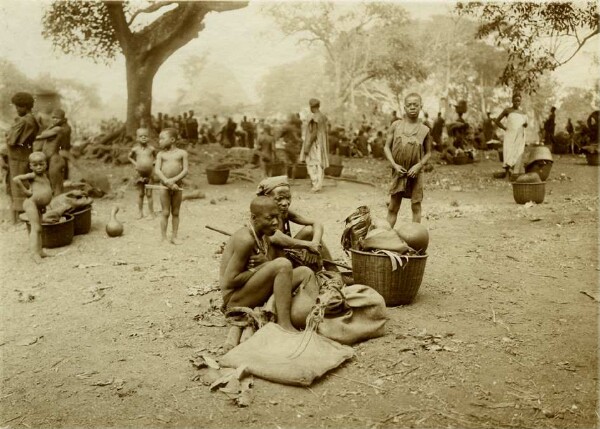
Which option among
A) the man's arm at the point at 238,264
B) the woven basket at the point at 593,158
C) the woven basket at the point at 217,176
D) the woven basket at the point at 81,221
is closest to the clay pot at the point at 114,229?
the woven basket at the point at 81,221

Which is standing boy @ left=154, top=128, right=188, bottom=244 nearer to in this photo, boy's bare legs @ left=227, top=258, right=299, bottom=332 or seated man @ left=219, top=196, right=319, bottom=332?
seated man @ left=219, top=196, right=319, bottom=332

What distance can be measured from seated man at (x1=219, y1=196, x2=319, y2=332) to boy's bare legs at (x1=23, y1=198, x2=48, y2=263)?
366 cm

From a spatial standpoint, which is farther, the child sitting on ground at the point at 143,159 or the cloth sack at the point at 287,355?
the child sitting on ground at the point at 143,159

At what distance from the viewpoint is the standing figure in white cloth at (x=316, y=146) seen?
11.8 m

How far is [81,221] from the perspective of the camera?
322 inches

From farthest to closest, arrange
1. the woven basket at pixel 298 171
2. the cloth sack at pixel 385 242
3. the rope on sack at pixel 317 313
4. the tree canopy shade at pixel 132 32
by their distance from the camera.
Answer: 1. the tree canopy shade at pixel 132 32
2. the woven basket at pixel 298 171
3. the cloth sack at pixel 385 242
4. the rope on sack at pixel 317 313

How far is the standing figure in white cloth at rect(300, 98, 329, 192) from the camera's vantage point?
11.8 metres

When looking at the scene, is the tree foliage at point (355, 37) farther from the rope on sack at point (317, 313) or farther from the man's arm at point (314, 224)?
the rope on sack at point (317, 313)

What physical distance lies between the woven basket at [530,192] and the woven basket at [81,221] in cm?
708

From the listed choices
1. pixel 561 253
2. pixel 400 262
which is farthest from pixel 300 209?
pixel 400 262

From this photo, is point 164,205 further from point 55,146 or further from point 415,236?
point 415,236

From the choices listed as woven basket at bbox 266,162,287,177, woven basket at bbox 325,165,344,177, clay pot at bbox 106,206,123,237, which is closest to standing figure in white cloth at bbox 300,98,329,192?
woven basket at bbox 266,162,287,177

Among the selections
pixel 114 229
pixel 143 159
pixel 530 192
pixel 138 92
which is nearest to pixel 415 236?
pixel 114 229

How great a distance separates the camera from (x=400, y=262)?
4.47 m
